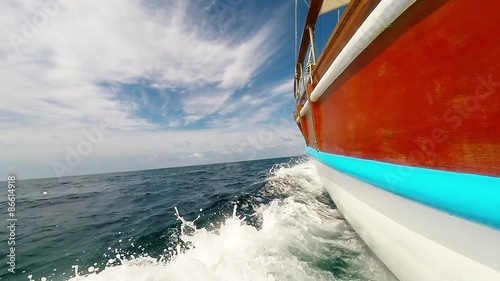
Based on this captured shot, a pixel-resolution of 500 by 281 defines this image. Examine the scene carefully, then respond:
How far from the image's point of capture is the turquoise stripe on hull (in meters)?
1.14

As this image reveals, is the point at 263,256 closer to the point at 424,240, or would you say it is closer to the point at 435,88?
the point at 424,240

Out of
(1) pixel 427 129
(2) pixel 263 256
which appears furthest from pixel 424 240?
(2) pixel 263 256

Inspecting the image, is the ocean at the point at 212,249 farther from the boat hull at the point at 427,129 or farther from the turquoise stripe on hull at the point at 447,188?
the turquoise stripe on hull at the point at 447,188

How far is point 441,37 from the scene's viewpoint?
1414 millimetres

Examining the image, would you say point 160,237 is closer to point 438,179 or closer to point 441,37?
point 438,179

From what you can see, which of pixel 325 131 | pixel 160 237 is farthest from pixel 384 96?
pixel 160 237

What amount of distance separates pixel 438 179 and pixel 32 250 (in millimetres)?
9654

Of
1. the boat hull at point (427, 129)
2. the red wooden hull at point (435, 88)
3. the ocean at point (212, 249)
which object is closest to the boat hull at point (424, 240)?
the boat hull at point (427, 129)

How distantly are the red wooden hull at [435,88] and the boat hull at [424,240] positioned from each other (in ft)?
1.16

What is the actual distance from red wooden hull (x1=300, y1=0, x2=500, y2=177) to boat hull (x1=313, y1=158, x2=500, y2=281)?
352mm

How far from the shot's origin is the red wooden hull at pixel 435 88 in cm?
118

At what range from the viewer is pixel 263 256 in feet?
11.7

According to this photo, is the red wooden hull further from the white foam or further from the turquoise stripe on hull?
the white foam

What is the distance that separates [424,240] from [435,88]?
1154 millimetres
